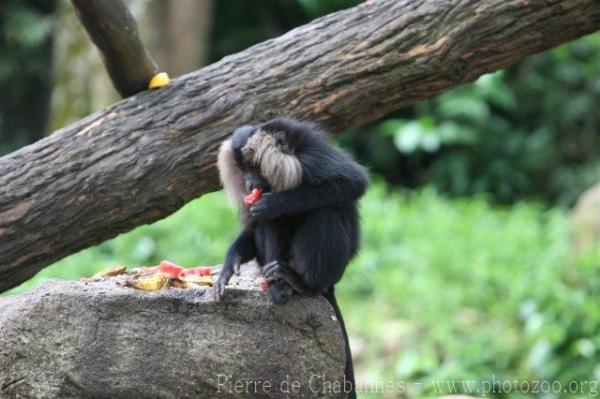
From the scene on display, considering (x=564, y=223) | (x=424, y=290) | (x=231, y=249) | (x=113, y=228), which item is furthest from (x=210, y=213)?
(x=231, y=249)

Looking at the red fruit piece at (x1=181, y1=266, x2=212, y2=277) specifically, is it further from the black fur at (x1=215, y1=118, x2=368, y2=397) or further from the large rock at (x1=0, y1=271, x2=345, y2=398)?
the large rock at (x1=0, y1=271, x2=345, y2=398)

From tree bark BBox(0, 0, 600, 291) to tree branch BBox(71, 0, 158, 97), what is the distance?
12 centimetres

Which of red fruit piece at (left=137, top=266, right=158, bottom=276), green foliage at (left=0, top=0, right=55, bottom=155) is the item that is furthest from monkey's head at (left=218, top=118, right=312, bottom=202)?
green foliage at (left=0, top=0, right=55, bottom=155)

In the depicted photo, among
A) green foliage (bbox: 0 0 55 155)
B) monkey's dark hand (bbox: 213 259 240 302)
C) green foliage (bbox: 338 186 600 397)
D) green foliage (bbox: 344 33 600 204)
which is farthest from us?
green foliage (bbox: 0 0 55 155)

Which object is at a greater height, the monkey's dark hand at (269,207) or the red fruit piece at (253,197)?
the red fruit piece at (253,197)

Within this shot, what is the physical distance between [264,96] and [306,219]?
985 millimetres

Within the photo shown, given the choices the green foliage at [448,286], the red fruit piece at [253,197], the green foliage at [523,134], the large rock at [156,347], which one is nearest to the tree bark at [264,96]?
the red fruit piece at [253,197]

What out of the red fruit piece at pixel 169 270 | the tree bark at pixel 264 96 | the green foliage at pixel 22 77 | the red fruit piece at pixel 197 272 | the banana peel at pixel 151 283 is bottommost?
the banana peel at pixel 151 283

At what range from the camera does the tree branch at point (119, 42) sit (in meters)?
4.49

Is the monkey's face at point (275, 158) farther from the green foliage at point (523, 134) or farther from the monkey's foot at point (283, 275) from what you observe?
the green foliage at point (523, 134)

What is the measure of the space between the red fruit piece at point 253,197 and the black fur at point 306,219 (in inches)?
1.3

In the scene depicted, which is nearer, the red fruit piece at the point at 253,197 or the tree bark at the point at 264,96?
the red fruit piece at the point at 253,197

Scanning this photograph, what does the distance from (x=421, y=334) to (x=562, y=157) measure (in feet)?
16.1

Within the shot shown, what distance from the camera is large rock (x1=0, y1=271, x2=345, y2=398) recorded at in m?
3.55
